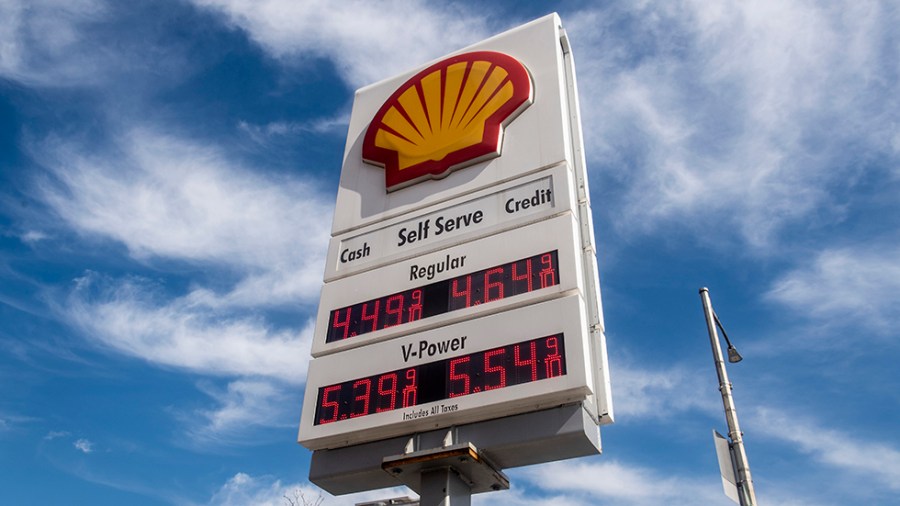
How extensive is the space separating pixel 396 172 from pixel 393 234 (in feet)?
5.44

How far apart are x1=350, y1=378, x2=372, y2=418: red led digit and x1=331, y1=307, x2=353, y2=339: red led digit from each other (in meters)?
1.05

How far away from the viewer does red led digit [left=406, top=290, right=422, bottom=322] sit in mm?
12602

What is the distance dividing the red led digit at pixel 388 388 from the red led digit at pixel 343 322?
1.31 m

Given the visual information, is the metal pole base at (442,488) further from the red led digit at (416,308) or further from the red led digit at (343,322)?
the red led digit at (343,322)

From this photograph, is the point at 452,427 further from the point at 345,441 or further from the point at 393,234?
the point at 393,234

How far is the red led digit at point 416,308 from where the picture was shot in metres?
12.6

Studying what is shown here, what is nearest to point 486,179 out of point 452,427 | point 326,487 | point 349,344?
point 349,344

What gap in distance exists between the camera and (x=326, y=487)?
12.6m

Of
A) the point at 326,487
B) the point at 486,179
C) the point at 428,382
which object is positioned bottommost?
the point at 326,487

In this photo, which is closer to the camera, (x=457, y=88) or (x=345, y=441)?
(x=345, y=441)

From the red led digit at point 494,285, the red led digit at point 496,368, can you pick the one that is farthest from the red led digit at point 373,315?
the red led digit at point 496,368

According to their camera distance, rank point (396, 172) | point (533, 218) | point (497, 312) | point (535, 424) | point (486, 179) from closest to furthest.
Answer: point (535, 424), point (497, 312), point (533, 218), point (486, 179), point (396, 172)

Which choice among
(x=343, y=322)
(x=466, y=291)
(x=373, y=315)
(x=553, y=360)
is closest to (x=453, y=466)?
(x=553, y=360)

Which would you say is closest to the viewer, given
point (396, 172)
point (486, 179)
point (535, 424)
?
point (535, 424)
